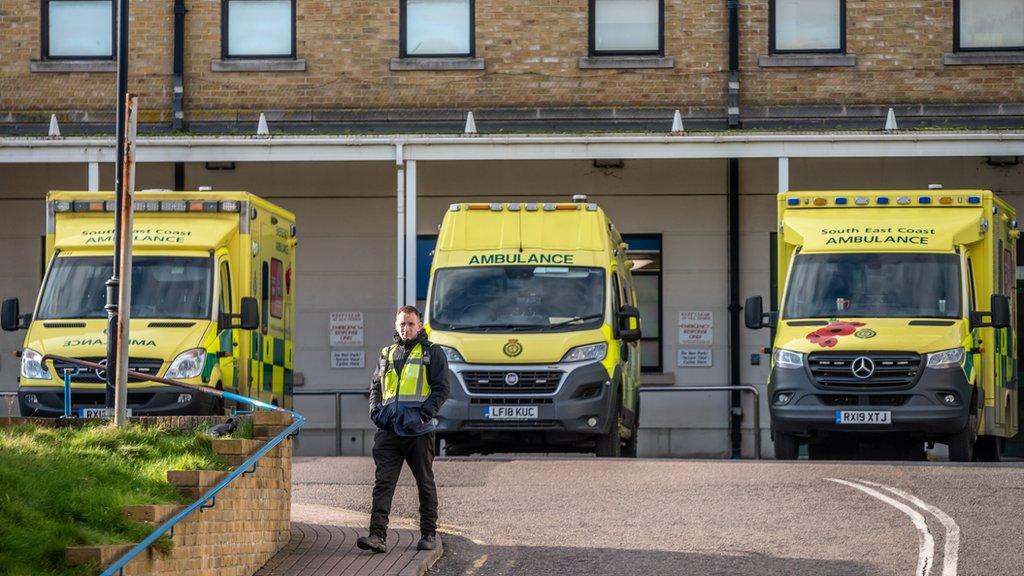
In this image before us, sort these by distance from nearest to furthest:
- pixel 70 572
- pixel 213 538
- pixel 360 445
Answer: pixel 70 572, pixel 213 538, pixel 360 445

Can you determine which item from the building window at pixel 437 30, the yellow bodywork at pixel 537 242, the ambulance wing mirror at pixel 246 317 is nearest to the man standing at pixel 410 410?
the yellow bodywork at pixel 537 242

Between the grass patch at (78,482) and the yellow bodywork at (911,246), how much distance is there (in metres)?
8.05

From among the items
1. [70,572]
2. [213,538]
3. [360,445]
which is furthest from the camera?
[360,445]

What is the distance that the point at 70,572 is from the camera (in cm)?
846

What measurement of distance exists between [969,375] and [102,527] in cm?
1125

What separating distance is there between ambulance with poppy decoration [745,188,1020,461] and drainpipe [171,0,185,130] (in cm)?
951

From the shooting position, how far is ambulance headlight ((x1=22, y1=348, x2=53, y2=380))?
18.9m

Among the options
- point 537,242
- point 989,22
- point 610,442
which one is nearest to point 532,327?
point 537,242

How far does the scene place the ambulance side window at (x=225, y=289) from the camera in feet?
63.9

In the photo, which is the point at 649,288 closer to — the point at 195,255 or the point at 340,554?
the point at 195,255

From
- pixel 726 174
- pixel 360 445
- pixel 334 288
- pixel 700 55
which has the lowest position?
pixel 360 445

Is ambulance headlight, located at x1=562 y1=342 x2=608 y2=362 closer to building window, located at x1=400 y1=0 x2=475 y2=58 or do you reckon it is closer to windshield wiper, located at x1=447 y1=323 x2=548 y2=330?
windshield wiper, located at x1=447 y1=323 x2=548 y2=330

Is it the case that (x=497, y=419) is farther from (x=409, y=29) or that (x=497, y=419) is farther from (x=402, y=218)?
(x=409, y=29)

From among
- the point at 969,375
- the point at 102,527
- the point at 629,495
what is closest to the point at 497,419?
the point at 629,495
